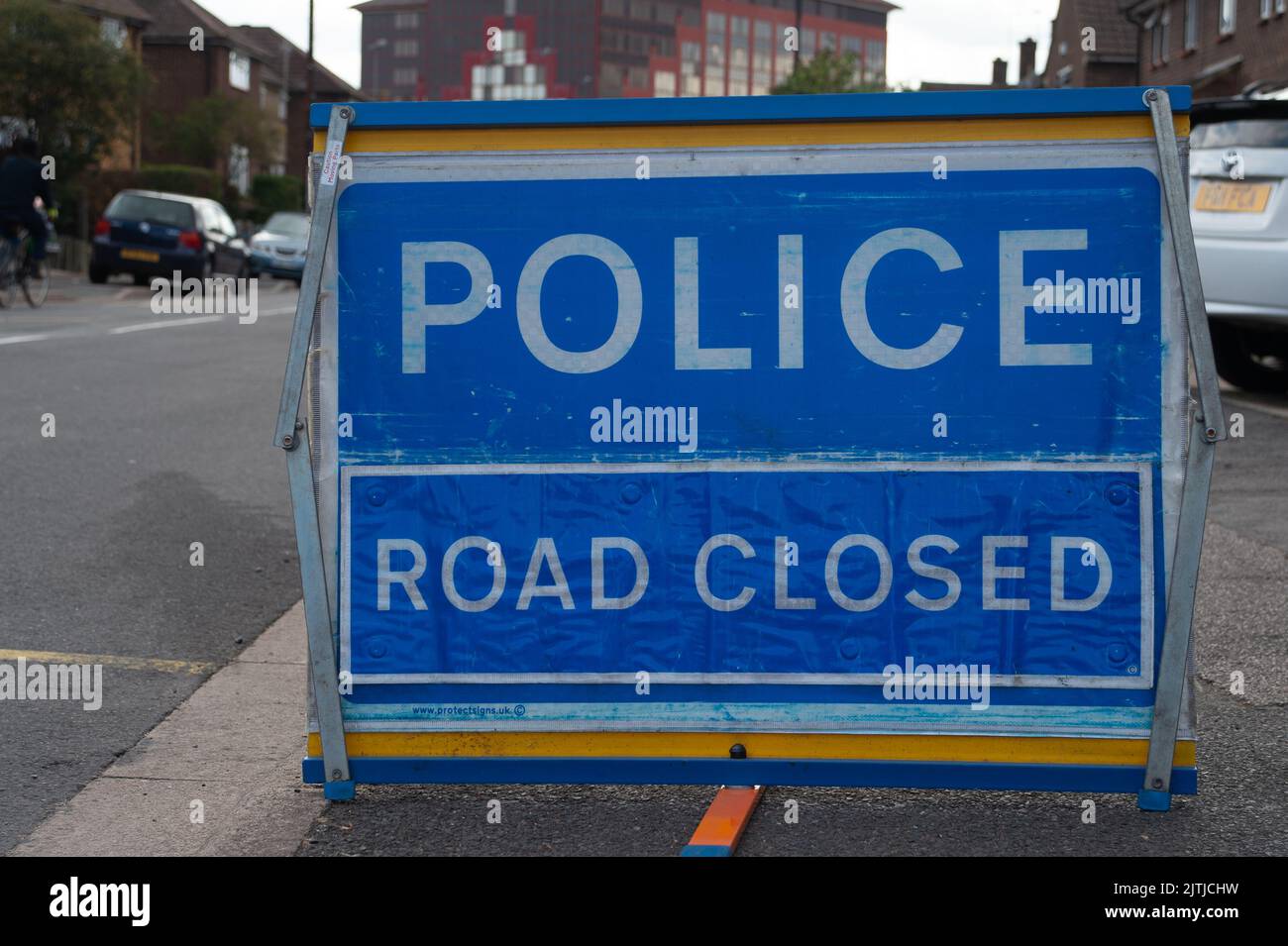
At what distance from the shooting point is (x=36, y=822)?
4051 millimetres

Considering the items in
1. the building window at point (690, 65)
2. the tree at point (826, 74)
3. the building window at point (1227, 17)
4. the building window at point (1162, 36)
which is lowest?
the building window at point (1227, 17)

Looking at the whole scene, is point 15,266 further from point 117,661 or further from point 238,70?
point 238,70

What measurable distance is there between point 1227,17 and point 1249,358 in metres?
30.4

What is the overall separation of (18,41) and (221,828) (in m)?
35.9

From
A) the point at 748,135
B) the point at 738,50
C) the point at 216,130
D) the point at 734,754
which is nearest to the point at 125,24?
the point at 216,130

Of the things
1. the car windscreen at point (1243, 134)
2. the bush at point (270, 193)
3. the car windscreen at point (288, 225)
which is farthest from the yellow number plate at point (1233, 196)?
the bush at point (270, 193)

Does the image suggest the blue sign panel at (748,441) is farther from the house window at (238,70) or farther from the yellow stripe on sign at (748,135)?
the house window at (238,70)

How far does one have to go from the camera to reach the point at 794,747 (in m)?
3.91

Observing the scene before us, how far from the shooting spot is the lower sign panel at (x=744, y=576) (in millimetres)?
3871

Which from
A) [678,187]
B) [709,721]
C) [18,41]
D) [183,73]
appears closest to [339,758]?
[709,721]

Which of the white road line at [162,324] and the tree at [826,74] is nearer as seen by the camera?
the white road line at [162,324]

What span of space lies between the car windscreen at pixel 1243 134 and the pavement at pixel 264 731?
7.88 ft
